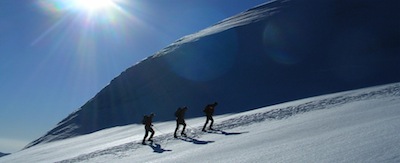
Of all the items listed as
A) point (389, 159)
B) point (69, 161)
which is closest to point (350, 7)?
point (69, 161)

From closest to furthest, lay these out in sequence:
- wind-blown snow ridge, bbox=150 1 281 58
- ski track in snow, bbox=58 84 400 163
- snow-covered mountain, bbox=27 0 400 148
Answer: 1. ski track in snow, bbox=58 84 400 163
2. snow-covered mountain, bbox=27 0 400 148
3. wind-blown snow ridge, bbox=150 1 281 58

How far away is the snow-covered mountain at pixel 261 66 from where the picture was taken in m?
33.9

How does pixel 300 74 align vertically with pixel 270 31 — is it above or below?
below

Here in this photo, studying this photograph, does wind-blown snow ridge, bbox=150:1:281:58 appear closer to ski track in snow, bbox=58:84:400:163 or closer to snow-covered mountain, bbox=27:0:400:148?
snow-covered mountain, bbox=27:0:400:148

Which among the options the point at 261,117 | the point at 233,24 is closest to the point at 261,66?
the point at 233,24

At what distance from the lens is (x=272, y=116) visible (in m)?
16.7

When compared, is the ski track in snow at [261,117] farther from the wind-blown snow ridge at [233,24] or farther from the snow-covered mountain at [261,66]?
the wind-blown snow ridge at [233,24]

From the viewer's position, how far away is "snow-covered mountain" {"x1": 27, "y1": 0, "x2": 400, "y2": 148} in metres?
33.9

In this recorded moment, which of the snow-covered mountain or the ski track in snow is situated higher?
the snow-covered mountain

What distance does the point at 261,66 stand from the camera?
41469 mm

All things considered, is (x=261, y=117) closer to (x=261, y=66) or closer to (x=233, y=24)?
(x=261, y=66)

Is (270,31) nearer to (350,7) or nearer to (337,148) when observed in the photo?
(350,7)

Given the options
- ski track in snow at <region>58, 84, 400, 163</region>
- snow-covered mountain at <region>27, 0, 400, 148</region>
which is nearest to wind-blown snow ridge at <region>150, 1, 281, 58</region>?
snow-covered mountain at <region>27, 0, 400, 148</region>

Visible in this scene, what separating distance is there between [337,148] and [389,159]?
1.57 m
